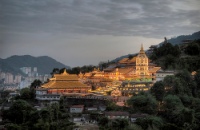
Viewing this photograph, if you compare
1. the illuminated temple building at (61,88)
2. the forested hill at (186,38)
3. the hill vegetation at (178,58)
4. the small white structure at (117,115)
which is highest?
the forested hill at (186,38)

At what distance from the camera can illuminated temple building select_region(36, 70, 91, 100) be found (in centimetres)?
1268

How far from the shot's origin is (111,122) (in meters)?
9.65

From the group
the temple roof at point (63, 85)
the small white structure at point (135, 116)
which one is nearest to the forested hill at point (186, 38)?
the temple roof at point (63, 85)

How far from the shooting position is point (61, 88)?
13.0 meters

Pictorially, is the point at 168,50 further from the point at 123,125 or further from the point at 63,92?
the point at 123,125

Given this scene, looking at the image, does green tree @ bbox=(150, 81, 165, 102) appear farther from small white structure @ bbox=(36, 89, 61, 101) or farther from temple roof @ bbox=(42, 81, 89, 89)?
small white structure @ bbox=(36, 89, 61, 101)

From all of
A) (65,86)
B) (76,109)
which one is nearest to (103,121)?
(76,109)

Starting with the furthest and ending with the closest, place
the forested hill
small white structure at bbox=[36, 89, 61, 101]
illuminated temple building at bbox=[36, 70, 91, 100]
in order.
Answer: the forested hill
illuminated temple building at bbox=[36, 70, 91, 100]
small white structure at bbox=[36, 89, 61, 101]

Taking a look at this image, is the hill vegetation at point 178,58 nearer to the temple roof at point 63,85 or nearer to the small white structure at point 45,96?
the temple roof at point 63,85

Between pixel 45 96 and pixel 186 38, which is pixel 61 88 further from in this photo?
pixel 186 38

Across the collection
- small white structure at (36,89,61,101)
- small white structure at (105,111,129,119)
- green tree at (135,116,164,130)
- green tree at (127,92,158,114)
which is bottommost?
green tree at (135,116,164,130)

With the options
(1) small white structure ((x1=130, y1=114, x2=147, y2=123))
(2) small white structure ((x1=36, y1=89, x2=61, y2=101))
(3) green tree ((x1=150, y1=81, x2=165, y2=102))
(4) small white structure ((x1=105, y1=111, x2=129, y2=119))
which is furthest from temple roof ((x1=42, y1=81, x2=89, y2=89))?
(1) small white structure ((x1=130, y1=114, x2=147, y2=123))

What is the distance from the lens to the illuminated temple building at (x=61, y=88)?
12.7 m

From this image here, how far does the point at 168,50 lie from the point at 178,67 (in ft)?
6.57
